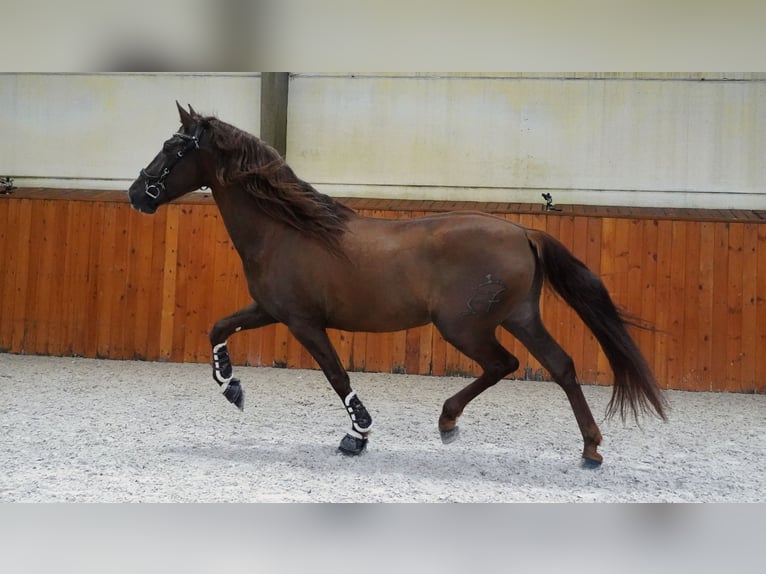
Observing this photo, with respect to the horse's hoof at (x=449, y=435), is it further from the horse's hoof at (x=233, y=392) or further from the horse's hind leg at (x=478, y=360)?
the horse's hoof at (x=233, y=392)

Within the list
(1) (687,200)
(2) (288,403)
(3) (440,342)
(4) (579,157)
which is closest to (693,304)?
(1) (687,200)

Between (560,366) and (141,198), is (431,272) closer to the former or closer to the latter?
(560,366)

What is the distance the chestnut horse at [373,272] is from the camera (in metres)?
3.32

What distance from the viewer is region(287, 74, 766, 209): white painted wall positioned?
7133 mm

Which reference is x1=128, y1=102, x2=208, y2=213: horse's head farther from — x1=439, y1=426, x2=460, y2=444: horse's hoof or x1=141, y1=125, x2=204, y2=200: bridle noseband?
x1=439, y1=426, x2=460, y2=444: horse's hoof

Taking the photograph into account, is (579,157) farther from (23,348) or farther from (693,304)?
(23,348)

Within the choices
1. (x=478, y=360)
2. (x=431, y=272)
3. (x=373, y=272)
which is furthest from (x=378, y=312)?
(x=478, y=360)

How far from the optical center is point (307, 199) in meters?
3.50

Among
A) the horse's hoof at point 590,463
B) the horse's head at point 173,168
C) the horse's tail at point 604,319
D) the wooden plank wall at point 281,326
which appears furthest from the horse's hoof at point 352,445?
Answer: the wooden plank wall at point 281,326

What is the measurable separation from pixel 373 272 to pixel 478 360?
2.16ft

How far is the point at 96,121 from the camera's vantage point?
795 centimetres

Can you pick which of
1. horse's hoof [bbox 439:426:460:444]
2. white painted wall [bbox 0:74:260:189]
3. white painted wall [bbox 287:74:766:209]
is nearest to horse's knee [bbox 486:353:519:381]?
horse's hoof [bbox 439:426:460:444]

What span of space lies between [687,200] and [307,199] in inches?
201
